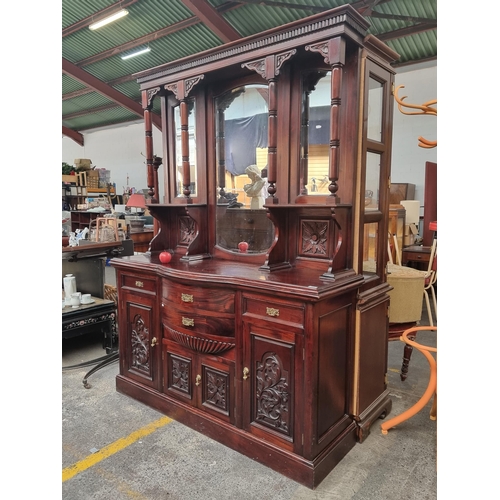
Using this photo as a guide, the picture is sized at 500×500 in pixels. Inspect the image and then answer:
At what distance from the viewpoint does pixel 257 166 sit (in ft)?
8.34

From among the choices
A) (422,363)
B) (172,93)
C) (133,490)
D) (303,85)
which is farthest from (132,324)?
(422,363)

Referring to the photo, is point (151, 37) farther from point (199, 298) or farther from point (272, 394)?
point (272, 394)

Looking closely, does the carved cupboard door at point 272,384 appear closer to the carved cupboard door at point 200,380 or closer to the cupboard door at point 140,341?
the carved cupboard door at point 200,380

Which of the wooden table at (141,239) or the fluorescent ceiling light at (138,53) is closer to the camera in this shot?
the wooden table at (141,239)

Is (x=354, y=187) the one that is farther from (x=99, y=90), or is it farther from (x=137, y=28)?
(x=99, y=90)

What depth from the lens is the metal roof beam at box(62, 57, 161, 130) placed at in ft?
30.7

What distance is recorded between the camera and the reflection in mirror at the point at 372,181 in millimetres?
2211

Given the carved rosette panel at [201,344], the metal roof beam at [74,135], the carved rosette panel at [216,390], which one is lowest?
the carved rosette panel at [216,390]

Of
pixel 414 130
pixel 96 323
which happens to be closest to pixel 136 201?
pixel 96 323

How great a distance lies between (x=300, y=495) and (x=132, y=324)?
1.50 m

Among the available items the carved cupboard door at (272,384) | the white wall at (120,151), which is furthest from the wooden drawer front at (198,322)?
the white wall at (120,151)

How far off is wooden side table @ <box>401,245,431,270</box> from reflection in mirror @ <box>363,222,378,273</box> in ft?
9.64

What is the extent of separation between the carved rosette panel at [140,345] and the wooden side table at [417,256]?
145 inches

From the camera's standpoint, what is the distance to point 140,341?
2715 mm
